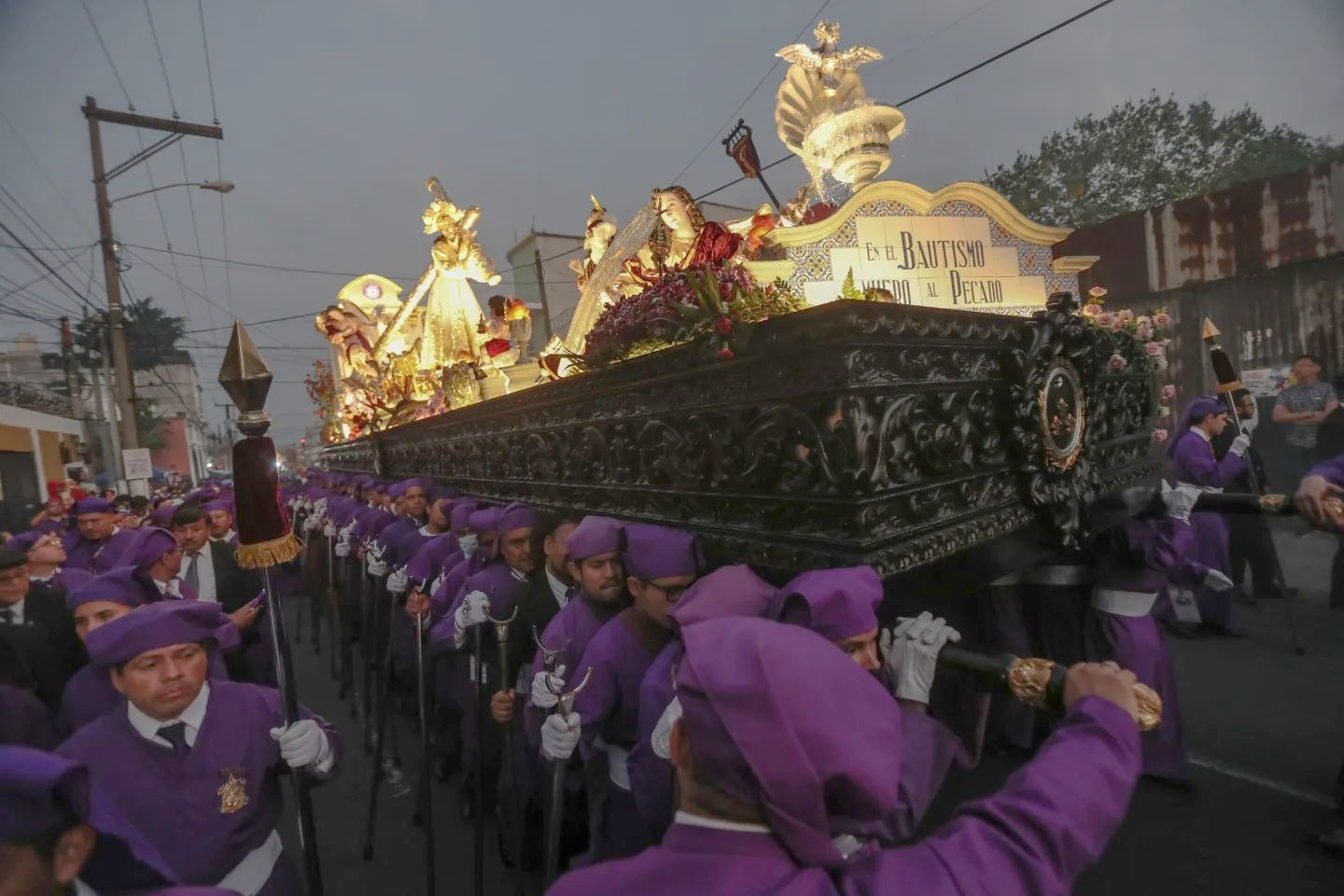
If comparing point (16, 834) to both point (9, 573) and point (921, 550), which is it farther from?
point (9, 573)

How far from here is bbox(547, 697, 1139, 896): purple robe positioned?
113 centimetres

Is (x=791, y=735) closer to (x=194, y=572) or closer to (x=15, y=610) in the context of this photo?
(x=15, y=610)

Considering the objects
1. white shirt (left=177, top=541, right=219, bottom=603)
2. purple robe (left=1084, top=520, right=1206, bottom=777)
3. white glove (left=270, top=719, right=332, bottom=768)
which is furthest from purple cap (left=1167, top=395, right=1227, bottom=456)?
white shirt (left=177, top=541, right=219, bottom=603)

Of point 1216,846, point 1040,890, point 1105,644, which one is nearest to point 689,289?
point 1040,890

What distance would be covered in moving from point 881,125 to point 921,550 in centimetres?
287

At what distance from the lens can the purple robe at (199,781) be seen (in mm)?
2174

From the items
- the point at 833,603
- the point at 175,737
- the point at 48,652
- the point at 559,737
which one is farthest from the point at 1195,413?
the point at 48,652

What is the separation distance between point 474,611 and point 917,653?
2.27m

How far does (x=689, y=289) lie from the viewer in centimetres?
276

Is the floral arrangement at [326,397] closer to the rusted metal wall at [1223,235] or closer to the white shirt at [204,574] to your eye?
the white shirt at [204,574]

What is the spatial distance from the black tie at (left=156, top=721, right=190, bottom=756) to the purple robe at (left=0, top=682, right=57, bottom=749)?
0.49 metres

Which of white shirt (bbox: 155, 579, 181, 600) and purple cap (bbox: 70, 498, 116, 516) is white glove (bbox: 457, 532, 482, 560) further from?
purple cap (bbox: 70, 498, 116, 516)

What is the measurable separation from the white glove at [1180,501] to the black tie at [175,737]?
13.6 ft

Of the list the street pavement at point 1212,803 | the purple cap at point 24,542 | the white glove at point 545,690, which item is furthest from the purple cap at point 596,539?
the purple cap at point 24,542
